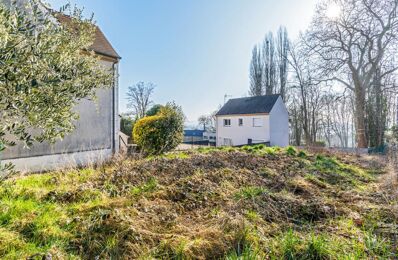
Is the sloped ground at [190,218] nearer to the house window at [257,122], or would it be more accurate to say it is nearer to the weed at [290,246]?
the weed at [290,246]

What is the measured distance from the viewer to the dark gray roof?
917 inches

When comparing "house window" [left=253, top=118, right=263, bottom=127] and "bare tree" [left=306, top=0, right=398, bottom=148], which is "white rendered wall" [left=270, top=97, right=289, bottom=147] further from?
"bare tree" [left=306, top=0, right=398, bottom=148]

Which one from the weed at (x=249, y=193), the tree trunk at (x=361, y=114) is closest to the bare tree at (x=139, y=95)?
the tree trunk at (x=361, y=114)

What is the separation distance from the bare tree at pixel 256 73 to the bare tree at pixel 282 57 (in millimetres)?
2328

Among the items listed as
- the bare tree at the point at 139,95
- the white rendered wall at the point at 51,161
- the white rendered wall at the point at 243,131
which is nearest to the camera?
the white rendered wall at the point at 51,161

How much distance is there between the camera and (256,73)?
31.3m

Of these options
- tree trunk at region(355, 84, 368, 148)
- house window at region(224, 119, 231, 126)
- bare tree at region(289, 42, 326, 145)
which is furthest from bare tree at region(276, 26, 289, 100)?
tree trunk at region(355, 84, 368, 148)

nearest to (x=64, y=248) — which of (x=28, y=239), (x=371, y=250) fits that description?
(x=28, y=239)

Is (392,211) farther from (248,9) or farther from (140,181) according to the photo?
(248,9)

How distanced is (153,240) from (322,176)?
5.44 meters

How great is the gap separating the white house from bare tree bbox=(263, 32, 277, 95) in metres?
5.98

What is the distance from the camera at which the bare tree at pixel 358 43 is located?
16.3 metres

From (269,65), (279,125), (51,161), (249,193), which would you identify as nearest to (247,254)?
(249,193)


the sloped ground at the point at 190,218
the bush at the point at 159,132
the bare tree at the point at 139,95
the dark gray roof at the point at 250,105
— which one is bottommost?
the sloped ground at the point at 190,218
